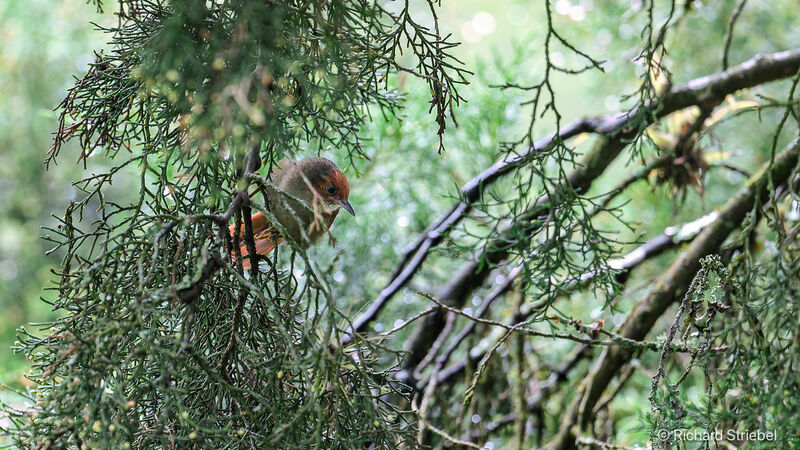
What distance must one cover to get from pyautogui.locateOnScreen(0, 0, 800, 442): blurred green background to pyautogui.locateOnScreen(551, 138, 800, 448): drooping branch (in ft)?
0.46

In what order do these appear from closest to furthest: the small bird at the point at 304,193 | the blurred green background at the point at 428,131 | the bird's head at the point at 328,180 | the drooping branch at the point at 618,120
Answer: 1. the small bird at the point at 304,193
2. the bird's head at the point at 328,180
3. the drooping branch at the point at 618,120
4. the blurred green background at the point at 428,131

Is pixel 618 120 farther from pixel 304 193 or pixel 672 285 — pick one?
pixel 304 193

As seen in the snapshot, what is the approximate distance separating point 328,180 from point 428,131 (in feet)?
3.51

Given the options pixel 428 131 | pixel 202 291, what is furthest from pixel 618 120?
pixel 202 291

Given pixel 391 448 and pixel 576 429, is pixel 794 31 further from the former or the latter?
pixel 391 448

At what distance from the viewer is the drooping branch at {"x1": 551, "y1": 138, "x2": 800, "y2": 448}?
1716 mm

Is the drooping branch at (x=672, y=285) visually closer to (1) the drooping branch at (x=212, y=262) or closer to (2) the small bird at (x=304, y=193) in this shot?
(2) the small bird at (x=304, y=193)

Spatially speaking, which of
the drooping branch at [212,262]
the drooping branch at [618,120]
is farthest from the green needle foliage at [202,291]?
the drooping branch at [618,120]

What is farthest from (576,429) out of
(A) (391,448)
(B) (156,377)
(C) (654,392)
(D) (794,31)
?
(D) (794,31)

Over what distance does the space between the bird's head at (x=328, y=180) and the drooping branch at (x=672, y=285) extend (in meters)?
0.78

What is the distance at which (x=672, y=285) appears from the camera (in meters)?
1.74

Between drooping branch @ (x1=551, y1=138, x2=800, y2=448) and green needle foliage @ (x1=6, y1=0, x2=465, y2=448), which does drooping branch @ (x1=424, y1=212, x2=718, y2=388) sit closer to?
drooping branch @ (x1=551, y1=138, x2=800, y2=448)

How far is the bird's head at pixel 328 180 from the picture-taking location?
1645mm

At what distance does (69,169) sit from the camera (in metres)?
4.58
